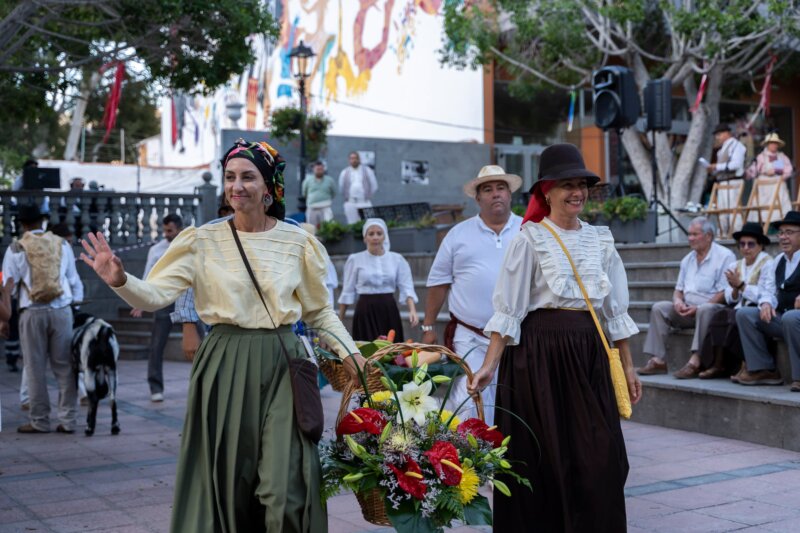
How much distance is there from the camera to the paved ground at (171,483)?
250 inches

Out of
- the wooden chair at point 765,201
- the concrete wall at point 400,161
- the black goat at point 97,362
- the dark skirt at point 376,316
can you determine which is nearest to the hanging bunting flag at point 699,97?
the wooden chair at point 765,201

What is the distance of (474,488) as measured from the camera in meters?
4.27

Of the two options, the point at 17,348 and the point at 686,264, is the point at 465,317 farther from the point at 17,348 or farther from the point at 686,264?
the point at 17,348

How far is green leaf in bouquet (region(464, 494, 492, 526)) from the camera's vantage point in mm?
4199

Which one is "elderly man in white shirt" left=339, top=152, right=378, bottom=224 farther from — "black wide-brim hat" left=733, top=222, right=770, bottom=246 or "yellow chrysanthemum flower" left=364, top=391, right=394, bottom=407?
"yellow chrysanthemum flower" left=364, top=391, right=394, bottom=407

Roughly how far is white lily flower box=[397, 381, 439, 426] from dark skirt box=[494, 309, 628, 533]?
2.46 feet

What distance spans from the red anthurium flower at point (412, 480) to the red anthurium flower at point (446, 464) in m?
0.08

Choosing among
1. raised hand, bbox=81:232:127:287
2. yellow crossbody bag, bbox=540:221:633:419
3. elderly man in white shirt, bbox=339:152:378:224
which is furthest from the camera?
elderly man in white shirt, bbox=339:152:378:224

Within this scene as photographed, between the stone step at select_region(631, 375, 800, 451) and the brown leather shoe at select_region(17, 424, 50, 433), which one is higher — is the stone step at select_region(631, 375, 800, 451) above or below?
above

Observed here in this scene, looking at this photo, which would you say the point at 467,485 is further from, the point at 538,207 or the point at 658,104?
the point at 658,104

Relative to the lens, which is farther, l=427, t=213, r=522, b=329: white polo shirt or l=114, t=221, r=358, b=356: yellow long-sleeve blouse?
l=427, t=213, r=522, b=329: white polo shirt

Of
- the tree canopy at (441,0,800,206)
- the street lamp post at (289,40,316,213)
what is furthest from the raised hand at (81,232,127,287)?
the tree canopy at (441,0,800,206)

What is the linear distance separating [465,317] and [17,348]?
35.6 feet

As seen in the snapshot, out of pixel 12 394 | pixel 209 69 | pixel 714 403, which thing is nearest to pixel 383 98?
pixel 209 69
